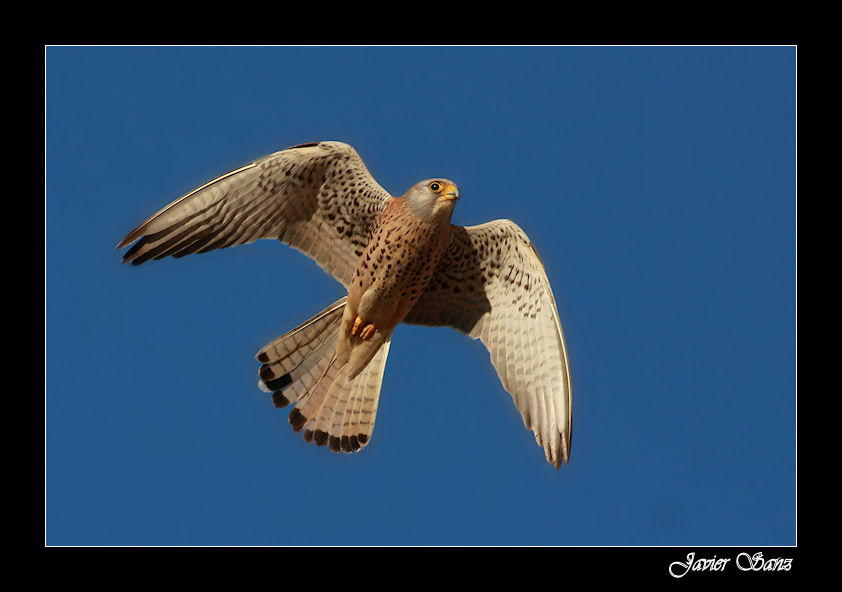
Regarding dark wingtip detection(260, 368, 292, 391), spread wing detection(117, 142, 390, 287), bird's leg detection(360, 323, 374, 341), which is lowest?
dark wingtip detection(260, 368, 292, 391)

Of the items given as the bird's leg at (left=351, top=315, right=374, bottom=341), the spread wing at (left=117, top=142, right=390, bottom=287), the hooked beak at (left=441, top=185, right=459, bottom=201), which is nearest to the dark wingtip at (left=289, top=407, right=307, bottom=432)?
the bird's leg at (left=351, top=315, right=374, bottom=341)

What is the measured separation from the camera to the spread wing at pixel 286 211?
10.8 meters

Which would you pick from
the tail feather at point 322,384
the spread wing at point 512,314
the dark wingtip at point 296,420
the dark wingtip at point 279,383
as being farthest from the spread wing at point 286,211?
the dark wingtip at point 296,420

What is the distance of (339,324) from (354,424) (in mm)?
840

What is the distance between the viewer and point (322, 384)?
11.5 metres

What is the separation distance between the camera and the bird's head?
10.8 meters

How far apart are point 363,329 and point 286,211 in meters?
1.14

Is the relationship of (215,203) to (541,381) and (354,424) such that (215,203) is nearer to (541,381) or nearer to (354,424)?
Result: (354,424)

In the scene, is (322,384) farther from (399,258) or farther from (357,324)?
(399,258)

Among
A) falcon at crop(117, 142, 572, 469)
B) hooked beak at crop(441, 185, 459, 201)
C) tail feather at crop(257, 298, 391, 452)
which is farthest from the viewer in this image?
tail feather at crop(257, 298, 391, 452)

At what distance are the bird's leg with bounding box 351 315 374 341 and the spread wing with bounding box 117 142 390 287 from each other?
32cm

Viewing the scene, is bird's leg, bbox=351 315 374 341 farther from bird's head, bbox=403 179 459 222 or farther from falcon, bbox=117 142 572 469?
bird's head, bbox=403 179 459 222

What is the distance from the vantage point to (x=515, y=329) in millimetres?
11312

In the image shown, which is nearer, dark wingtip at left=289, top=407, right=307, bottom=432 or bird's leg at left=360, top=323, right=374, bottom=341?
bird's leg at left=360, top=323, right=374, bottom=341
